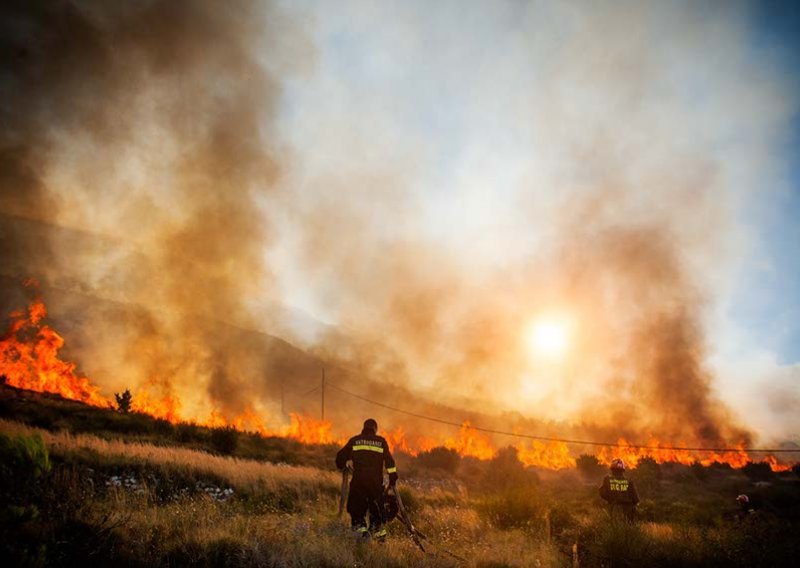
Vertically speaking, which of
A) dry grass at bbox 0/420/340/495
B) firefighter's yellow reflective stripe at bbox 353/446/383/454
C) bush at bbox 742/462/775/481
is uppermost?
firefighter's yellow reflective stripe at bbox 353/446/383/454

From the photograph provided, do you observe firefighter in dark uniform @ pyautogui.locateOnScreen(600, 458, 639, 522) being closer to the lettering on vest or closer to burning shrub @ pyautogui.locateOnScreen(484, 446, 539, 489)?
the lettering on vest

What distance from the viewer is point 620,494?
10250mm

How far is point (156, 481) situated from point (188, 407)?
39.3 metres

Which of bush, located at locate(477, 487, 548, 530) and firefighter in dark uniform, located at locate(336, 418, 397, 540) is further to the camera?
bush, located at locate(477, 487, 548, 530)

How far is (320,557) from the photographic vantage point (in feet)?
18.1

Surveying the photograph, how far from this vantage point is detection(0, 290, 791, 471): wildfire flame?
28.4 meters

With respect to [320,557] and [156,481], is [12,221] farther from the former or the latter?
[320,557]

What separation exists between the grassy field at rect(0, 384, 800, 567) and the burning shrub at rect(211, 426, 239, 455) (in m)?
0.13

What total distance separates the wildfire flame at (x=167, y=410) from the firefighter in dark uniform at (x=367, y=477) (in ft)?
67.5

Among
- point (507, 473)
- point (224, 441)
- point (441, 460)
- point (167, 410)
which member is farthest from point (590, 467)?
point (167, 410)

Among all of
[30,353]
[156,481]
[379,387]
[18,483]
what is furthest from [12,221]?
[18,483]

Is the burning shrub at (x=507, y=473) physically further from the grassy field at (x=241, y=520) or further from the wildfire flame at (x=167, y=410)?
the grassy field at (x=241, y=520)

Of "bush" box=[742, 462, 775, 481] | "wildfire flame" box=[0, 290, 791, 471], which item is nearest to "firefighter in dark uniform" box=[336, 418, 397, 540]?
"wildfire flame" box=[0, 290, 791, 471]

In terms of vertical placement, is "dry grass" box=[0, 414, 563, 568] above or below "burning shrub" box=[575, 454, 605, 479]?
above
